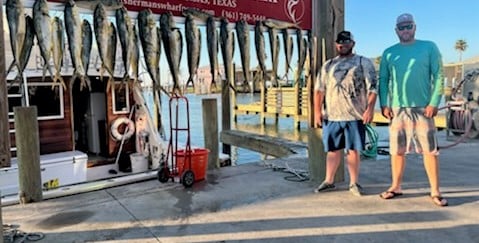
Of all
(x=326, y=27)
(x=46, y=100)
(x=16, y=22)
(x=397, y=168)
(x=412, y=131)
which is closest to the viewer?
(x=16, y=22)

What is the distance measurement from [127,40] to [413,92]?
240 cm

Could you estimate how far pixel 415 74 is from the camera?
11.3 ft

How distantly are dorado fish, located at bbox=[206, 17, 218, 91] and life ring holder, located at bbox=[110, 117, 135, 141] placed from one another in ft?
15.7

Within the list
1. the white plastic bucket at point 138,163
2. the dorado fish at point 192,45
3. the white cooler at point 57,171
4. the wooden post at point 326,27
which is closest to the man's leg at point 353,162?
the wooden post at point 326,27

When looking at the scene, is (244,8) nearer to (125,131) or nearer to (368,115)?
(368,115)

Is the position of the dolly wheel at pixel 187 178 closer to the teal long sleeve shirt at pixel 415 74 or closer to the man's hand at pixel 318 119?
the man's hand at pixel 318 119

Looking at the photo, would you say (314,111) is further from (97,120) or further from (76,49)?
(97,120)

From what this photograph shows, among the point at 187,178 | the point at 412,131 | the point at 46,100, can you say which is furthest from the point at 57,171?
the point at 412,131

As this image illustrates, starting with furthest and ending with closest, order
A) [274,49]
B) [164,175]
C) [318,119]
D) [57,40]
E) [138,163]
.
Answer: [138,163] → [164,175] → [318,119] → [274,49] → [57,40]

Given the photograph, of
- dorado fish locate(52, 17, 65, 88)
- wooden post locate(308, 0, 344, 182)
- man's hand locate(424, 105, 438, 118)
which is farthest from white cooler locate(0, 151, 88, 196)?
man's hand locate(424, 105, 438, 118)

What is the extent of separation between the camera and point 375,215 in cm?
337

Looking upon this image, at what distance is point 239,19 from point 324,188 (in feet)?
6.16

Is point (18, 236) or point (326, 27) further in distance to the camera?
point (326, 27)

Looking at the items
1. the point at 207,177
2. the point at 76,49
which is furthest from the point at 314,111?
the point at 76,49
